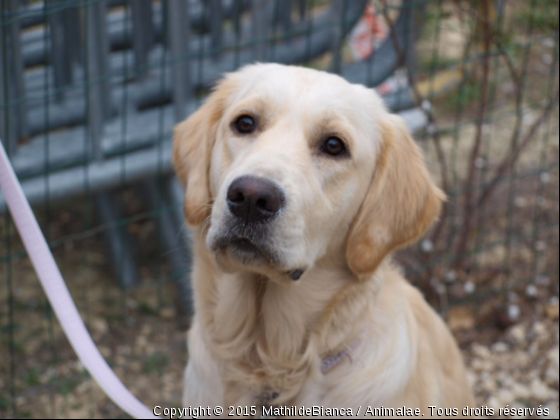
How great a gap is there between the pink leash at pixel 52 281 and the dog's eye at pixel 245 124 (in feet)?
2.29

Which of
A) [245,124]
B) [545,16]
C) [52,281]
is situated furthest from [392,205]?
[545,16]

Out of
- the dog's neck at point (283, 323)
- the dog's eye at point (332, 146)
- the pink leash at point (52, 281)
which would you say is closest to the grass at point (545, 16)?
the dog's eye at point (332, 146)

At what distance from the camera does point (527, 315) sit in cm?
418

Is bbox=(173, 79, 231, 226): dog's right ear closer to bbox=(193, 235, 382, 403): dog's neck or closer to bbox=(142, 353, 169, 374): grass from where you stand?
bbox=(193, 235, 382, 403): dog's neck

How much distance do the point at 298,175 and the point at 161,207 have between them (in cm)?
227

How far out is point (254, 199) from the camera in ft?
6.86

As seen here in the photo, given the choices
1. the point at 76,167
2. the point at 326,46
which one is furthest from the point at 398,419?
the point at 326,46

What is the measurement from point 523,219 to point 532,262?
0.46 metres

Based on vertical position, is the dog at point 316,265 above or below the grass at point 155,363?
above

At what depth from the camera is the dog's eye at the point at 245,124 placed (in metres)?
2.42

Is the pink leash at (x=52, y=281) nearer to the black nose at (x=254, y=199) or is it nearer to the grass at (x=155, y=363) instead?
the black nose at (x=254, y=199)

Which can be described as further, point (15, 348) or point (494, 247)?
→ point (494, 247)

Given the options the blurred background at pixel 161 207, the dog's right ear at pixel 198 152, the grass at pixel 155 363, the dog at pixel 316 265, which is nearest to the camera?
the dog at pixel 316 265

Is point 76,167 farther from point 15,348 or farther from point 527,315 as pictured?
point 527,315
